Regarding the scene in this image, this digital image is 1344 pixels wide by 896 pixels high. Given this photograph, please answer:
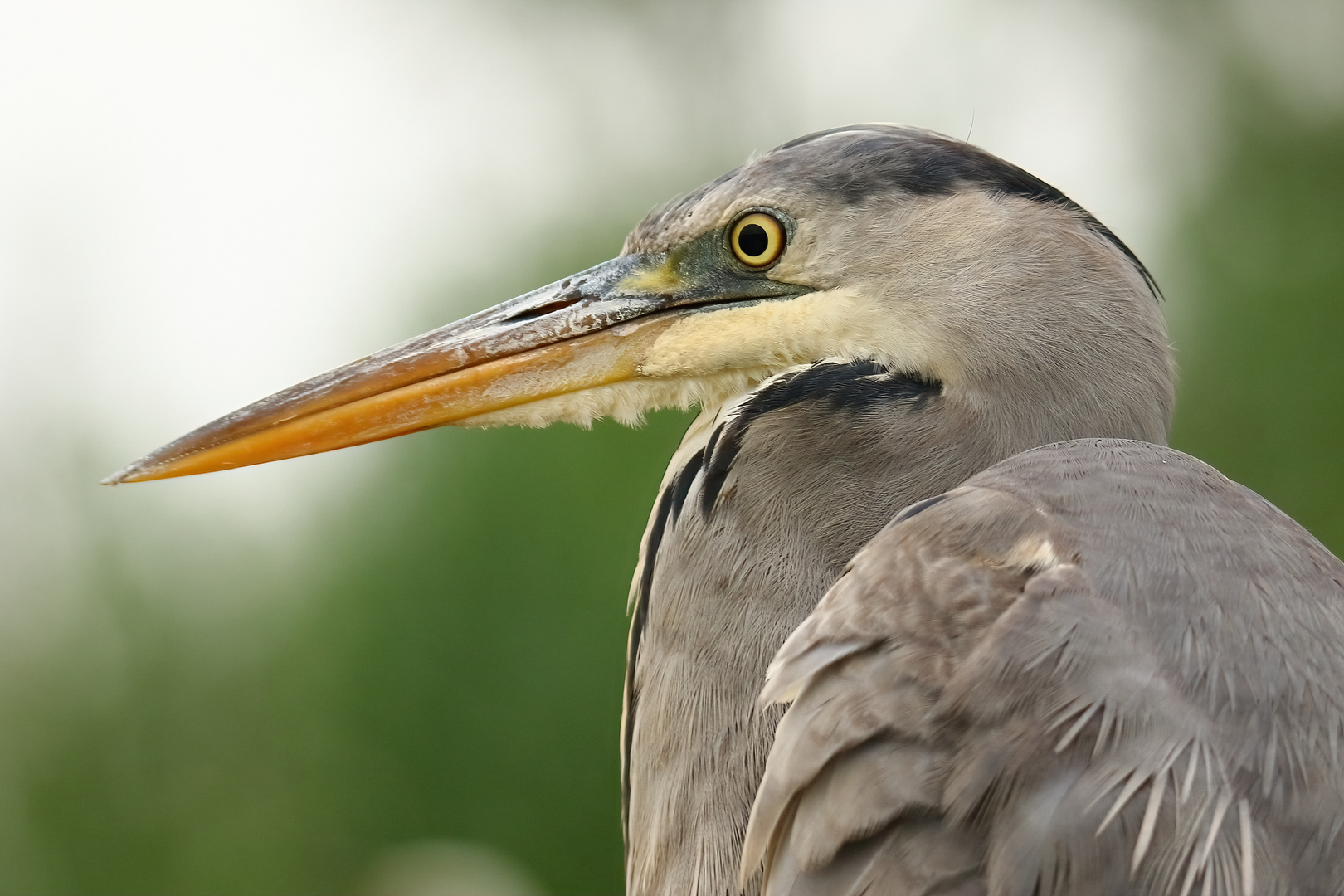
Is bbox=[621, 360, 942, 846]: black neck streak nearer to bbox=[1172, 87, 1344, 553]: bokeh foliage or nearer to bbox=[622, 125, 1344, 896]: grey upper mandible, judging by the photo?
bbox=[622, 125, 1344, 896]: grey upper mandible

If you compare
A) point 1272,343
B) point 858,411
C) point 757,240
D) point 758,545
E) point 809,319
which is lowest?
point 1272,343

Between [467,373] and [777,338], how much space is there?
1.43ft

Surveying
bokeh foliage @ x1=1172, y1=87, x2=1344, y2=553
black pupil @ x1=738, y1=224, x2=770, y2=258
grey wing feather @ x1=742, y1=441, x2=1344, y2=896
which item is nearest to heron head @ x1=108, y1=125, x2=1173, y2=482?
black pupil @ x1=738, y1=224, x2=770, y2=258

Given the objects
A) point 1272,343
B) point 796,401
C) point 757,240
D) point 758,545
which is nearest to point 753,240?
point 757,240

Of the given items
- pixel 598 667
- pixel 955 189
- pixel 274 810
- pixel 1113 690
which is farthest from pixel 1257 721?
pixel 274 810

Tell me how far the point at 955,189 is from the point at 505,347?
626 millimetres

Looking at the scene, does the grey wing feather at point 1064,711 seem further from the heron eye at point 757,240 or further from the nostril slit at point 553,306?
Result: the nostril slit at point 553,306

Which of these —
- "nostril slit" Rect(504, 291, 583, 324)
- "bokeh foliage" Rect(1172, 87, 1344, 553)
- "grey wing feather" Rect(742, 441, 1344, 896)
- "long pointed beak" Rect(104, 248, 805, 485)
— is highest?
"nostril slit" Rect(504, 291, 583, 324)

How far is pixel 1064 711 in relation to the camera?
3.34 feet

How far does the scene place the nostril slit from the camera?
5.23 feet

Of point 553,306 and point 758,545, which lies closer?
point 758,545

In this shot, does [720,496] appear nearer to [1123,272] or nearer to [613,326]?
[613,326]

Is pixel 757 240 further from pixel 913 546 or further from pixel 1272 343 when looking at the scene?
pixel 1272 343

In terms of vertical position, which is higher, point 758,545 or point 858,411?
point 858,411
